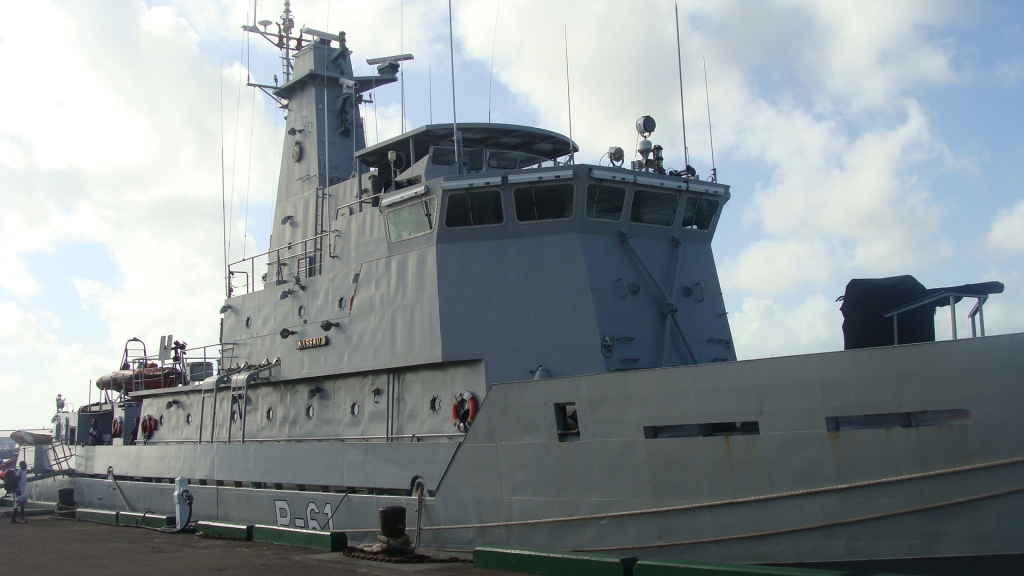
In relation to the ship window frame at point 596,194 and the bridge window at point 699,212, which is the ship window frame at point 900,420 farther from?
the bridge window at point 699,212

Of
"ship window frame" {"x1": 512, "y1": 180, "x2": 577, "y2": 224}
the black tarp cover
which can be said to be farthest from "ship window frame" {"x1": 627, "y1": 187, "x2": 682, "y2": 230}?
the black tarp cover

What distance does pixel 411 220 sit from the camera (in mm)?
11234

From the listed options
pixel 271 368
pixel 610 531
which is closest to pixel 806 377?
pixel 610 531

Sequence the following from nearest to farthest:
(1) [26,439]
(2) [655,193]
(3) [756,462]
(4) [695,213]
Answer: (3) [756,462], (2) [655,193], (4) [695,213], (1) [26,439]

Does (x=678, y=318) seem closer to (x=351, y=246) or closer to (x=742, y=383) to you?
(x=742, y=383)

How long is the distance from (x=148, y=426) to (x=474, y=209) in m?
11.6

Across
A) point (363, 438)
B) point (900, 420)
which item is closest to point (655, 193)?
point (900, 420)

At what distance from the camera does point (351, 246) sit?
41.5 feet

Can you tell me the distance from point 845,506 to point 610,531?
2361 millimetres

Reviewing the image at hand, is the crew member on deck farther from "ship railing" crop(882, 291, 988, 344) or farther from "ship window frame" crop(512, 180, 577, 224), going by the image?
"ship railing" crop(882, 291, 988, 344)

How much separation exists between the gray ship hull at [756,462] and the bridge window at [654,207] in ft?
10.7

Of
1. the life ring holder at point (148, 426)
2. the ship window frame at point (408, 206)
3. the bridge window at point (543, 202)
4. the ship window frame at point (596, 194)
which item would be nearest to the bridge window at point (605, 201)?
→ the ship window frame at point (596, 194)

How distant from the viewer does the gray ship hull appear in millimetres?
6348

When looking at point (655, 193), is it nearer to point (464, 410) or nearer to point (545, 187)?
point (545, 187)
